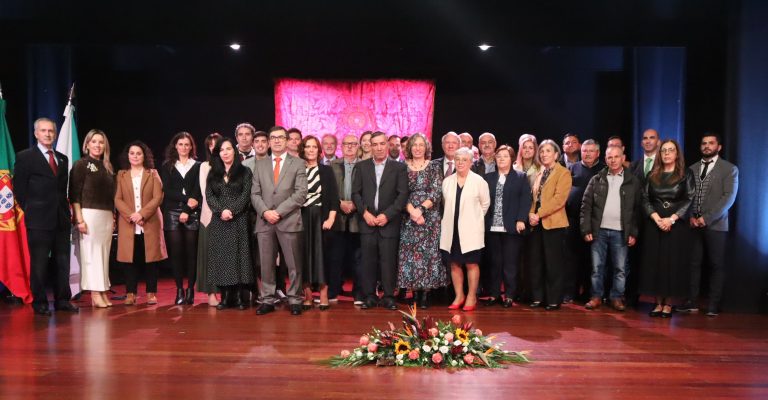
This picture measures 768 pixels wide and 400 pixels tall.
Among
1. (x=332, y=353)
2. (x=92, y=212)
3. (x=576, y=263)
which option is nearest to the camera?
(x=332, y=353)

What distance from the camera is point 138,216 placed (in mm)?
5547

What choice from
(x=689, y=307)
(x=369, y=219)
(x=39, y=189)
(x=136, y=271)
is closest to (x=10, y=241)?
(x=39, y=189)

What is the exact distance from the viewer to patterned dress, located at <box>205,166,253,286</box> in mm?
5270

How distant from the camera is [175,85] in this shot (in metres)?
8.64

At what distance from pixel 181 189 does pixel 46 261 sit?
1241 millimetres

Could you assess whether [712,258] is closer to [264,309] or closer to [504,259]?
[504,259]

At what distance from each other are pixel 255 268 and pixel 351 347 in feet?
5.91

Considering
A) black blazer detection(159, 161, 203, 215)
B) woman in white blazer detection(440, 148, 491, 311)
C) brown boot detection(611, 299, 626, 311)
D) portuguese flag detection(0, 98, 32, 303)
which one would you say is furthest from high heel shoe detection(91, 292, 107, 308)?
brown boot detection(611, 299, 626, 311)

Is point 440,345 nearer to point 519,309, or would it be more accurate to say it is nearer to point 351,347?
point 351,347

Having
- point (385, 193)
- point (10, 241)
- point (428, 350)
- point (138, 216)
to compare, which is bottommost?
point (428, 350)

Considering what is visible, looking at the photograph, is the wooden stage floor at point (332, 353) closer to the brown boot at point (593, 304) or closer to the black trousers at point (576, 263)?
the brown boot at point (593, 304)

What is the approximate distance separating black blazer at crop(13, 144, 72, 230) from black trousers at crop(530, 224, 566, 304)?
4.05m

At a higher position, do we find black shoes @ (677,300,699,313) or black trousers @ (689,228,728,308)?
black trousers @ (689,228,728,308)

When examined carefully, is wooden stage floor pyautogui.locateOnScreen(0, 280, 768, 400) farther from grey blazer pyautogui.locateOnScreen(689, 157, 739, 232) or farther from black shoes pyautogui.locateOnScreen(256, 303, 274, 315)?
grey blazer pyautogui.locateOnScreen(689, 157, 739, 232)
